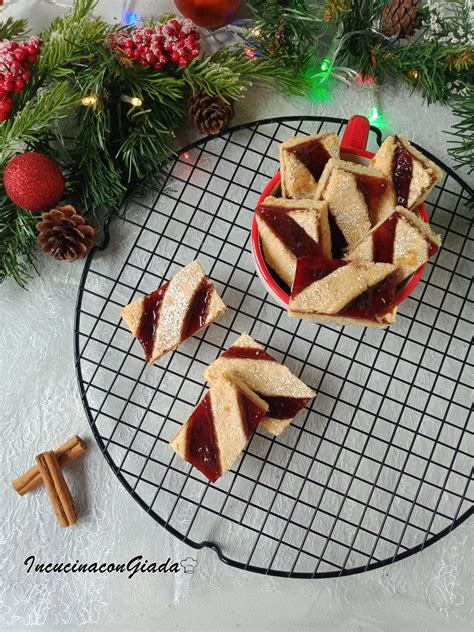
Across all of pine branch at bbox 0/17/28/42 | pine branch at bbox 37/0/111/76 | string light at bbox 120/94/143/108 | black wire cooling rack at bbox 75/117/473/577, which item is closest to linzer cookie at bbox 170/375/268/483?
black wire cooling rack at bbox 75/117/473/577

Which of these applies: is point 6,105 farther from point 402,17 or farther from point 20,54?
point 402,17

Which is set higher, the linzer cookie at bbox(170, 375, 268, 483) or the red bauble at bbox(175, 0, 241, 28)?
the red bauble at bbox(175, 0, 241, 28)

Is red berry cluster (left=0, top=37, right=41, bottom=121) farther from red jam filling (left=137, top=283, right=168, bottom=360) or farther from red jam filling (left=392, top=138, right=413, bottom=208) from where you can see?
red jam filling (left=392, top=138, right=413, bottom=208)

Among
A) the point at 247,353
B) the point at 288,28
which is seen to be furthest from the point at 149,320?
the point at 288,28

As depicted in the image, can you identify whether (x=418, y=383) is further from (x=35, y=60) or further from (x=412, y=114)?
(x=35, y=60)

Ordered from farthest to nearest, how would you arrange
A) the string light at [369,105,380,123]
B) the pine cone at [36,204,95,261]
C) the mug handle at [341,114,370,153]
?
the string light at [369,105,380,123] < the pine cone at [36,204,95,261] < the mug handle at [341,114,370,153]

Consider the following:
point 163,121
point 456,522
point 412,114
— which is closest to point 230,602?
point 456,522

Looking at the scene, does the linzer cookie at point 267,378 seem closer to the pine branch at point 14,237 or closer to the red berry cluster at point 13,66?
the pine branch at point 14,237
